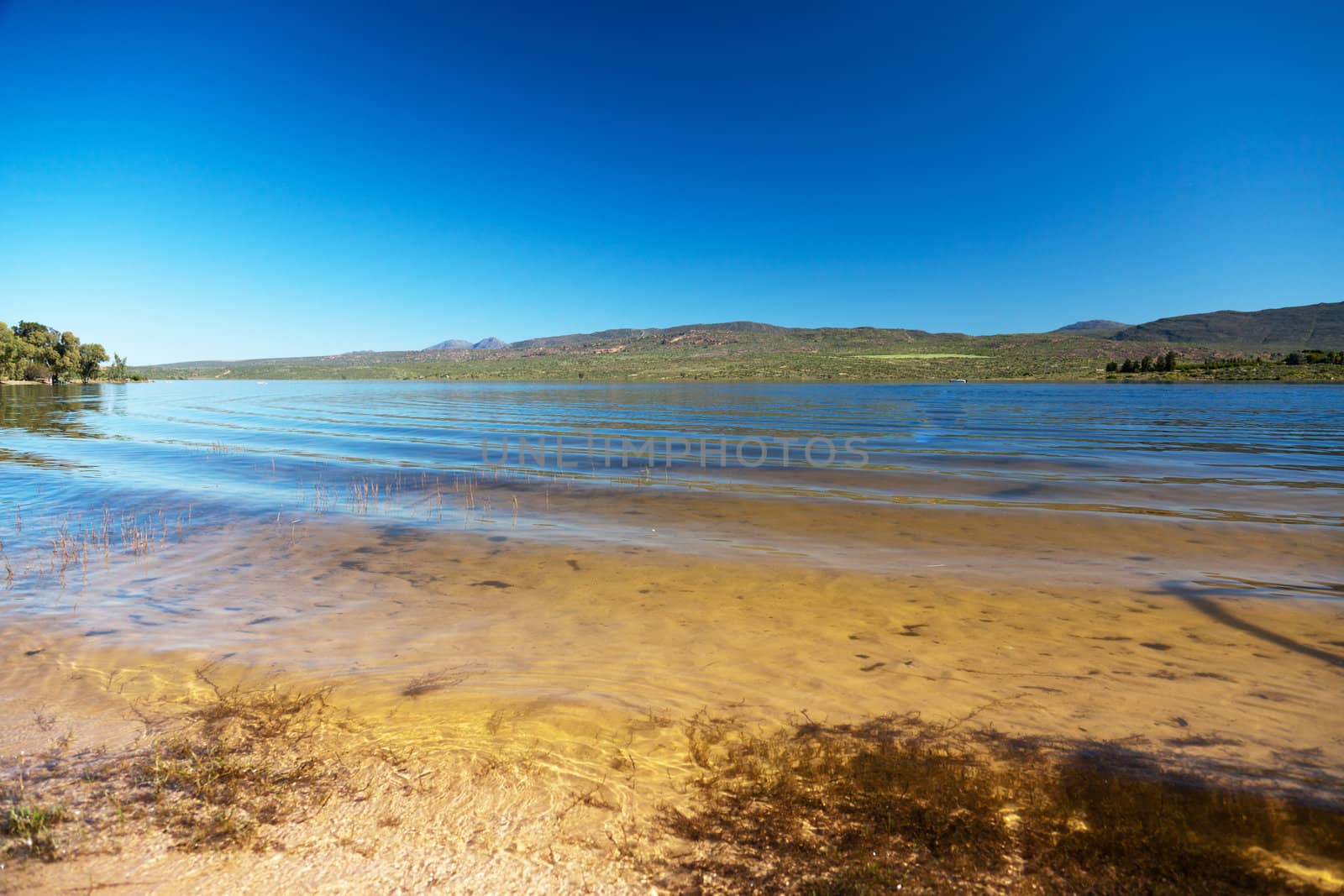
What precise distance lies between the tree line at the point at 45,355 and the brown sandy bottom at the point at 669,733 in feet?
371

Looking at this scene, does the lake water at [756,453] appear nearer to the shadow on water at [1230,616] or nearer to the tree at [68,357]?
the shadow on water at [1230,616]

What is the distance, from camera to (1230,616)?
6.64 metres

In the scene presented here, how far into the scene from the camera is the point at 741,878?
287 cm

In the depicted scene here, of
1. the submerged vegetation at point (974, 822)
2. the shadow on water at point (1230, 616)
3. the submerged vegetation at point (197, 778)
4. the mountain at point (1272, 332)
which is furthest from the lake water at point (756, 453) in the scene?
the mountain at point (1272, 332)

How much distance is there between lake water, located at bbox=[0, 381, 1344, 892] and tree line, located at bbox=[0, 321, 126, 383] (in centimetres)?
Answer: 9677

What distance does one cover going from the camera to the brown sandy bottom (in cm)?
302

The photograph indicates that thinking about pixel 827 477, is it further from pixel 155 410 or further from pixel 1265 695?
pixel 155 410

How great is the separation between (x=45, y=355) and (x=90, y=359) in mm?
8426

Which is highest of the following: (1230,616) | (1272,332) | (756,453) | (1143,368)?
(1272,332)

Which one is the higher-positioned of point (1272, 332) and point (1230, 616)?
point (1272, 332)

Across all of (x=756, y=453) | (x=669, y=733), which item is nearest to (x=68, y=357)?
(x=756, y=453)

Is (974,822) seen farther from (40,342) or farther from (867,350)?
(867,350)

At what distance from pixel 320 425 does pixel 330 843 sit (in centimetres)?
3138

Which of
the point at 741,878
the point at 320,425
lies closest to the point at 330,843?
the point at 741,878
